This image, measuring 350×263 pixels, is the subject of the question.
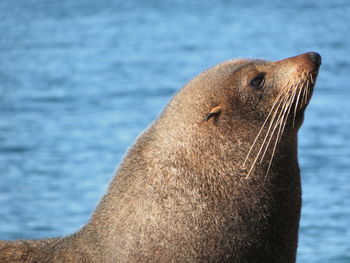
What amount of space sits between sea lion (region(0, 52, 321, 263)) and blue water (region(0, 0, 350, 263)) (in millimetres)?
4154

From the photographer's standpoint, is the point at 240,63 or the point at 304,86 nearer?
the point at 304,86

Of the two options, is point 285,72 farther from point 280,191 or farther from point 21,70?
point 21,70

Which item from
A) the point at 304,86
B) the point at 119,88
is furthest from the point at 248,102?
the point at 119,88

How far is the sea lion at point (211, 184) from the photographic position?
6.35 m

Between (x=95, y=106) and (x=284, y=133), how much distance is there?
49.9 feet

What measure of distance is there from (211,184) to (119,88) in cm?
1730

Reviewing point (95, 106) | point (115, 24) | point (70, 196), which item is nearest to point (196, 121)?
point (70, 196)

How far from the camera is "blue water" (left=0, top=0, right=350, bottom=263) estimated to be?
13500 millimetres

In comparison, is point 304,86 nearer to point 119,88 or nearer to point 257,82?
point 257,82

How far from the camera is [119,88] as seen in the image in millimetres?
23641

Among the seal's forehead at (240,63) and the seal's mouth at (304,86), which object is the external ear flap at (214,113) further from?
the seal's mouth at (304,86)

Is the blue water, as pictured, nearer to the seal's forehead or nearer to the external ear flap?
the seal's forehead

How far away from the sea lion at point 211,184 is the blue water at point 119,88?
13.6 feet

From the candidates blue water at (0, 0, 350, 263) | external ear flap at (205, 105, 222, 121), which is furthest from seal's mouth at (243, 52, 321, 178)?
blue water at (0, 0, 350, 263)
